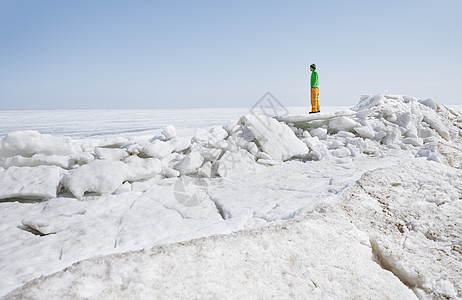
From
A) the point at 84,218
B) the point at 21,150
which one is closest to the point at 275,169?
the point at 84,218

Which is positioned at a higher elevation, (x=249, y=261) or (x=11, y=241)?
(x=249, y=261)

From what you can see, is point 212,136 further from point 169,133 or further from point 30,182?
point 30,182

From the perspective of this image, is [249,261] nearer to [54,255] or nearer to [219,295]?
[219,295]

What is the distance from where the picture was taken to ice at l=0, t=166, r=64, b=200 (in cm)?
264

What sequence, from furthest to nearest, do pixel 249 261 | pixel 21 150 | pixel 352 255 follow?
1. pixel 21 150
2. pixel 352 255
3. pixel 249 261

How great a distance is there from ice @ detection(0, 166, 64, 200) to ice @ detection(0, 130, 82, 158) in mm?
364

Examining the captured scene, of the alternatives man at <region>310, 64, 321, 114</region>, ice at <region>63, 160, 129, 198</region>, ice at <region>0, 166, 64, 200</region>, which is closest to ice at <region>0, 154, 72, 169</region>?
ice at <region>0, 166, 64, 200</region>

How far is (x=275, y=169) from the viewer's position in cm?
365

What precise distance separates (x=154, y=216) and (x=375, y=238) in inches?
63.7

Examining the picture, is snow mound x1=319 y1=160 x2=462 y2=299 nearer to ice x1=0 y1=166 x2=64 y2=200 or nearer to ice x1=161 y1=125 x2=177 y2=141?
ice x1=0 y1=166 x2=64 y2=200

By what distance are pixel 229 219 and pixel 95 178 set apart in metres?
1.51

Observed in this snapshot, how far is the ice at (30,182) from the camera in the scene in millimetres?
2639

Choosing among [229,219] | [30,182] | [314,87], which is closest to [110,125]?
[314,87]

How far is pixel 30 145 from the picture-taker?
129 inches
